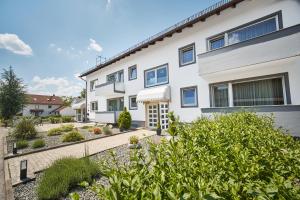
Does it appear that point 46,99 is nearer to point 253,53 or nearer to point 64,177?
point 64,177

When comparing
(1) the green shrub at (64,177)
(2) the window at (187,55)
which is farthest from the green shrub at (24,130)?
(2) the window at (187,55)

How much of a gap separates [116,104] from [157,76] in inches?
321

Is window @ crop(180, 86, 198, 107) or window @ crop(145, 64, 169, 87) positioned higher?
window @ crop(145, 64, 169, 87)

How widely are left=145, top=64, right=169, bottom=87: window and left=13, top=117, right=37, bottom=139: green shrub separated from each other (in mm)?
11504

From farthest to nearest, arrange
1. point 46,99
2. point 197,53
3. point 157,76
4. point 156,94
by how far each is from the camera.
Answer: point 46,99 < point 157,76 < point 156,94 < point 197,53

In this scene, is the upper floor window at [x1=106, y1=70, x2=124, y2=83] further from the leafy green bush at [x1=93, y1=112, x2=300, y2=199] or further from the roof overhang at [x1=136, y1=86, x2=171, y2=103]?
the leafy green bush at [x1=93, y1=112, x2=300, y2=199]

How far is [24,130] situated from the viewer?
→ 14320 mm

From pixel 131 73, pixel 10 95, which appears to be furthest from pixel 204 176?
pixel 10 95

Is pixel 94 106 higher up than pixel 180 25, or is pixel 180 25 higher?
pixel 180 25

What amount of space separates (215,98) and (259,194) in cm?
1157

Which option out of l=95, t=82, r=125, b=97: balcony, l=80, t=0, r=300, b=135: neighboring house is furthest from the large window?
l=95, t=82, r=125, b=97: balcony

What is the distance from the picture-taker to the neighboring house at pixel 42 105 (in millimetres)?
57734

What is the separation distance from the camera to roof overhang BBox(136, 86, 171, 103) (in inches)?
563

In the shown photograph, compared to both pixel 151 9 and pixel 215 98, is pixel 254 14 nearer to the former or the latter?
pixel 215 98
